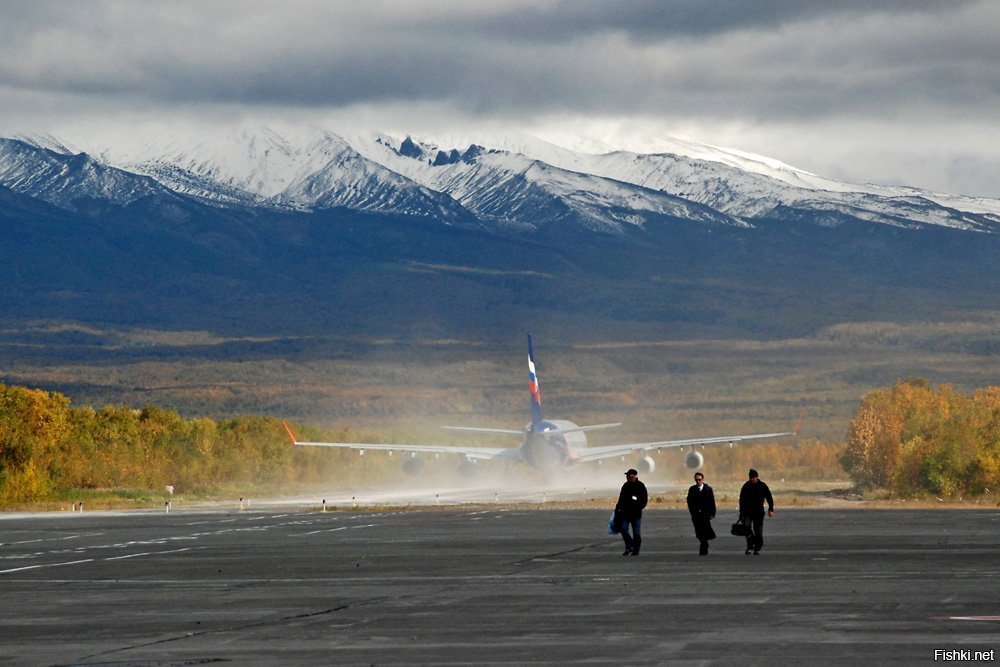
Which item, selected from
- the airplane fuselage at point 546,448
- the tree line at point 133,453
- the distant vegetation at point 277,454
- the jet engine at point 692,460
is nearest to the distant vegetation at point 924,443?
the distant vegetation at point 277,454

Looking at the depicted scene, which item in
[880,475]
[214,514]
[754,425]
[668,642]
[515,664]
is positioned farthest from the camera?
[754,425]

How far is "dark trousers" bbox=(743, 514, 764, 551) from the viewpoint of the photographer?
40.2 metres

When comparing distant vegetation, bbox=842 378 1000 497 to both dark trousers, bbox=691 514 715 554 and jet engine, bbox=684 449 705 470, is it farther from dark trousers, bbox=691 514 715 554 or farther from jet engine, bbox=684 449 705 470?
dark trousers, bbox=691 514 715 554

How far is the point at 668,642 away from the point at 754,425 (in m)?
169

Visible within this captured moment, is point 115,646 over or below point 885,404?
below

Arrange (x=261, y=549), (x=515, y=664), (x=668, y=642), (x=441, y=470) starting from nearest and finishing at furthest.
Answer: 1. (x=515, y=664)
2. (x=668, y=642)
3. (x=261, y=549)
4. (x=441, y=470)

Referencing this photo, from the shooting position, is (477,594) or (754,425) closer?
(477,594)

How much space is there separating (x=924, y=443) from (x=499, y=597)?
204 ft

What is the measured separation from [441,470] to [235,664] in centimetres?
10276

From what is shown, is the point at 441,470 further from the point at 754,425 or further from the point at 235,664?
the point at 235,664

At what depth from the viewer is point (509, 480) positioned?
116 metres

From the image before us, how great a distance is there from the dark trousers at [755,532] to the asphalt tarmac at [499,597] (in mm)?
337

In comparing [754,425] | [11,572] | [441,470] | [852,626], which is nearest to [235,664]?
[852,626]

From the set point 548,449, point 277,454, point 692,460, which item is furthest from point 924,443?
point 277,454
